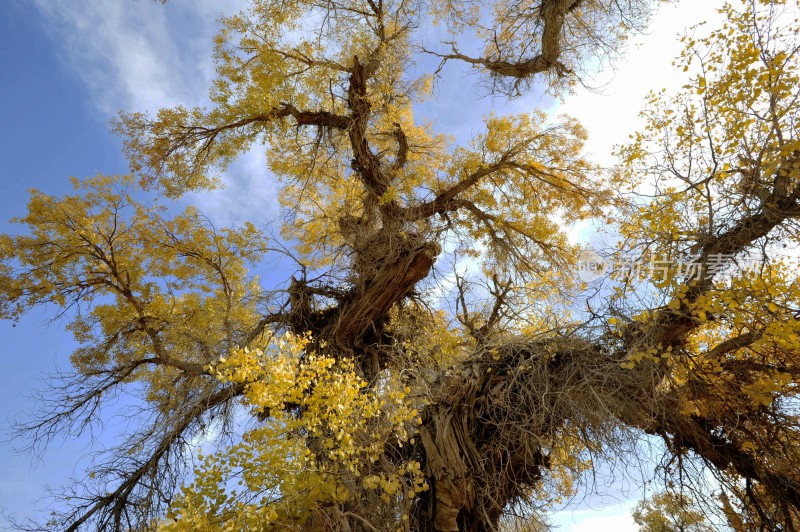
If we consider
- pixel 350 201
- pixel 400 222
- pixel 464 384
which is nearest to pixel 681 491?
pixel 464 384

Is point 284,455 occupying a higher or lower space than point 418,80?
lower

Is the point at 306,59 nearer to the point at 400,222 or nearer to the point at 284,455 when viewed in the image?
the point at 400,222

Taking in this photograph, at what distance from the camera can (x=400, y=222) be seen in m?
7.13

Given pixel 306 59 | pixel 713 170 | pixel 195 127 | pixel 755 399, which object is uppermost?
pixel 306 59

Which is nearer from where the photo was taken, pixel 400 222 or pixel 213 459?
pixel 213 459

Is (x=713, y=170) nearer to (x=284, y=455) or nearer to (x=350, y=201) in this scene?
(x=284, y=455)

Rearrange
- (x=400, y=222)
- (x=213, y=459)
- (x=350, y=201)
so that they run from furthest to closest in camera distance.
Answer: (x=350, y=201), (x=400, y=222), (x=213, y=459)

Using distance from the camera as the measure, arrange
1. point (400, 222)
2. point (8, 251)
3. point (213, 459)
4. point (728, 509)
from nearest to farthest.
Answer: point (213, 459), point (728, 509), point (400, 222), point (8, 251)

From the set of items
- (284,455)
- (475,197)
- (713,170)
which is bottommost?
(284,455)

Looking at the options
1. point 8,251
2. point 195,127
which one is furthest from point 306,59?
point 8,251

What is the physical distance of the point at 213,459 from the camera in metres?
3.71

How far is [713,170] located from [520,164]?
151 inches

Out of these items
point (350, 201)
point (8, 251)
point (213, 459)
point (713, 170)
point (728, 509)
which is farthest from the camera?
point (350, 201)

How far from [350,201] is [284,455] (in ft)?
19.6
